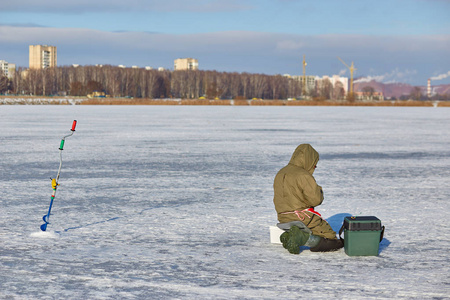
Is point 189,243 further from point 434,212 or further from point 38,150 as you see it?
point 38,150

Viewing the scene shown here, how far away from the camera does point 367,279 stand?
4738mm

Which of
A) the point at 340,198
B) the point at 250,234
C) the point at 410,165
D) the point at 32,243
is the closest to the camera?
the point at 32,243

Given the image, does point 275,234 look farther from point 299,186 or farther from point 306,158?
point 306,158

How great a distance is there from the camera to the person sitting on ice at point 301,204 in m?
5.29

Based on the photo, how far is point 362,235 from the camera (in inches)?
211

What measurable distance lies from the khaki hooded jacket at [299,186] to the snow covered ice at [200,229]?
1.48ft

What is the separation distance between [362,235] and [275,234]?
866 millimetres

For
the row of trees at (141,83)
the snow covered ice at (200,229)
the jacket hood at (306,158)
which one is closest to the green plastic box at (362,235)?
the snow covered ice at (200,229)

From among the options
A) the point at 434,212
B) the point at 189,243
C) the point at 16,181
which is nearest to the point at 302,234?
the point at 189,243

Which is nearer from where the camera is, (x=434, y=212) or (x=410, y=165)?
(x=434, y=212)

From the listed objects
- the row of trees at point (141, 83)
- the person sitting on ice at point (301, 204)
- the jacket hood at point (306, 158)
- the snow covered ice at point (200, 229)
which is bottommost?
the snow covered ice at point (200, 229)

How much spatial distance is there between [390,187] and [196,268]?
17.9ft

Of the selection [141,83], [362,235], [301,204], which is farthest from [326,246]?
[141,83]

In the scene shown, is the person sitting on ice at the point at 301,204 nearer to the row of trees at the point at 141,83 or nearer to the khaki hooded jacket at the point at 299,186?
the khaki hooded jacket at the point at 299,186
